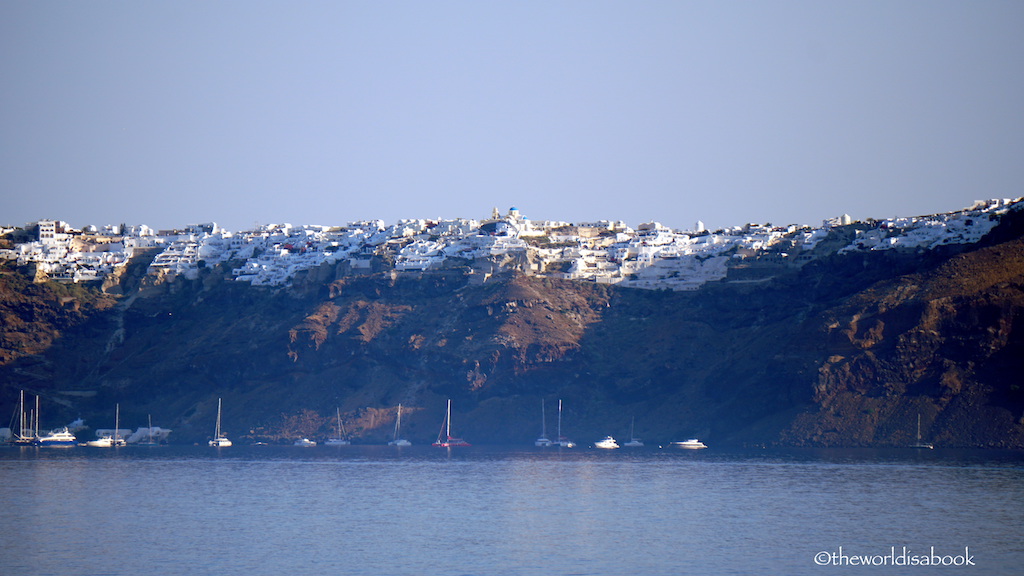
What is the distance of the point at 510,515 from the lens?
73375 millimetres

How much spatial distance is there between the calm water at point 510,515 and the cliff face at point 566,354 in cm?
1091

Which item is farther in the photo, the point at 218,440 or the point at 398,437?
the point at 398,437

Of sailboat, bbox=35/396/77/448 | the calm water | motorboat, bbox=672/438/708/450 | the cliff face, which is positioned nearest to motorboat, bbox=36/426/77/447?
sailboat, bbox=35/396/77/448

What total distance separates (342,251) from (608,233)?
115ft

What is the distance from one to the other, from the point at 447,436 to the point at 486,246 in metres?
33.2

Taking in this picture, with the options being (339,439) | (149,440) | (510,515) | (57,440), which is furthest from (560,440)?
(510,515)

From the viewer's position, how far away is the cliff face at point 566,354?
394 feet

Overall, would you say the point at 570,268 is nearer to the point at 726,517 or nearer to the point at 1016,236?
the point at 1016,236

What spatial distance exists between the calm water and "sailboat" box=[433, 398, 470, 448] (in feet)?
62.5

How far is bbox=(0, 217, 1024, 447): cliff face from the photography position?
120 m

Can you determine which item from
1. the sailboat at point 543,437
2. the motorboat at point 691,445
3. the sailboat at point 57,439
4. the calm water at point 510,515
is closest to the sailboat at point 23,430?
the sailboat at point 57,439

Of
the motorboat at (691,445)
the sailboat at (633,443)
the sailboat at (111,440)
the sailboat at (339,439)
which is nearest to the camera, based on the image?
the motorboat at (691,445)

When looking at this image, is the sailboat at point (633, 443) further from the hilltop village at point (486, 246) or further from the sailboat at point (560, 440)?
the hilltop village at point (486, 246)

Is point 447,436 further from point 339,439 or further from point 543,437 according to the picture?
point 339,439
